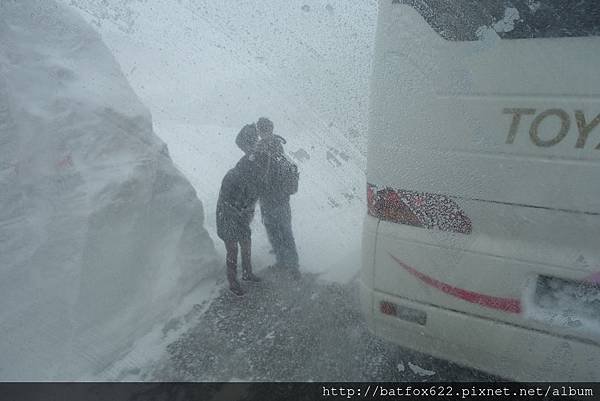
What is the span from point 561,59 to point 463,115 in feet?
1.32

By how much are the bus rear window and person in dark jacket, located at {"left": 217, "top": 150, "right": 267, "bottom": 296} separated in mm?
2004

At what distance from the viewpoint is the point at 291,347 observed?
289cm

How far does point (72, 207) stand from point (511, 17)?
2.98 metres

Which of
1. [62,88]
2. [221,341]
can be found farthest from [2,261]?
[221,341]

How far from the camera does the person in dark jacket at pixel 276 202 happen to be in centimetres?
356

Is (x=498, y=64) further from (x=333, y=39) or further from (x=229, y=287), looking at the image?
(x=333, y=39)

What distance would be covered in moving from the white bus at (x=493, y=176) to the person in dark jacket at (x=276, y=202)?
1620mm

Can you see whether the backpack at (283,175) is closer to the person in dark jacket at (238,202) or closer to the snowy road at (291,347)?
the person in dark jacket at (238,202)

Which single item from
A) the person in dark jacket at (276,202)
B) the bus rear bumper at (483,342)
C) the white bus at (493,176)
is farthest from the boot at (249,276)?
the white bus at (493,176)

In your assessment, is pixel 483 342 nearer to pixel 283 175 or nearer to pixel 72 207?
pixel 283 175

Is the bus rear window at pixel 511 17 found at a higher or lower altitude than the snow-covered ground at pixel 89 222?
Result: higher

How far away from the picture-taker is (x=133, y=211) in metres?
3.17

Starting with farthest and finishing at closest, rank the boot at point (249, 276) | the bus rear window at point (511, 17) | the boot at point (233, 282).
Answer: the boot at point (249, 276)
the boot at point (233, 282)
the bus rear window at point (511, 17)

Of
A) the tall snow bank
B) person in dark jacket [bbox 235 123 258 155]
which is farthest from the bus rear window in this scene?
the tall snow bank
